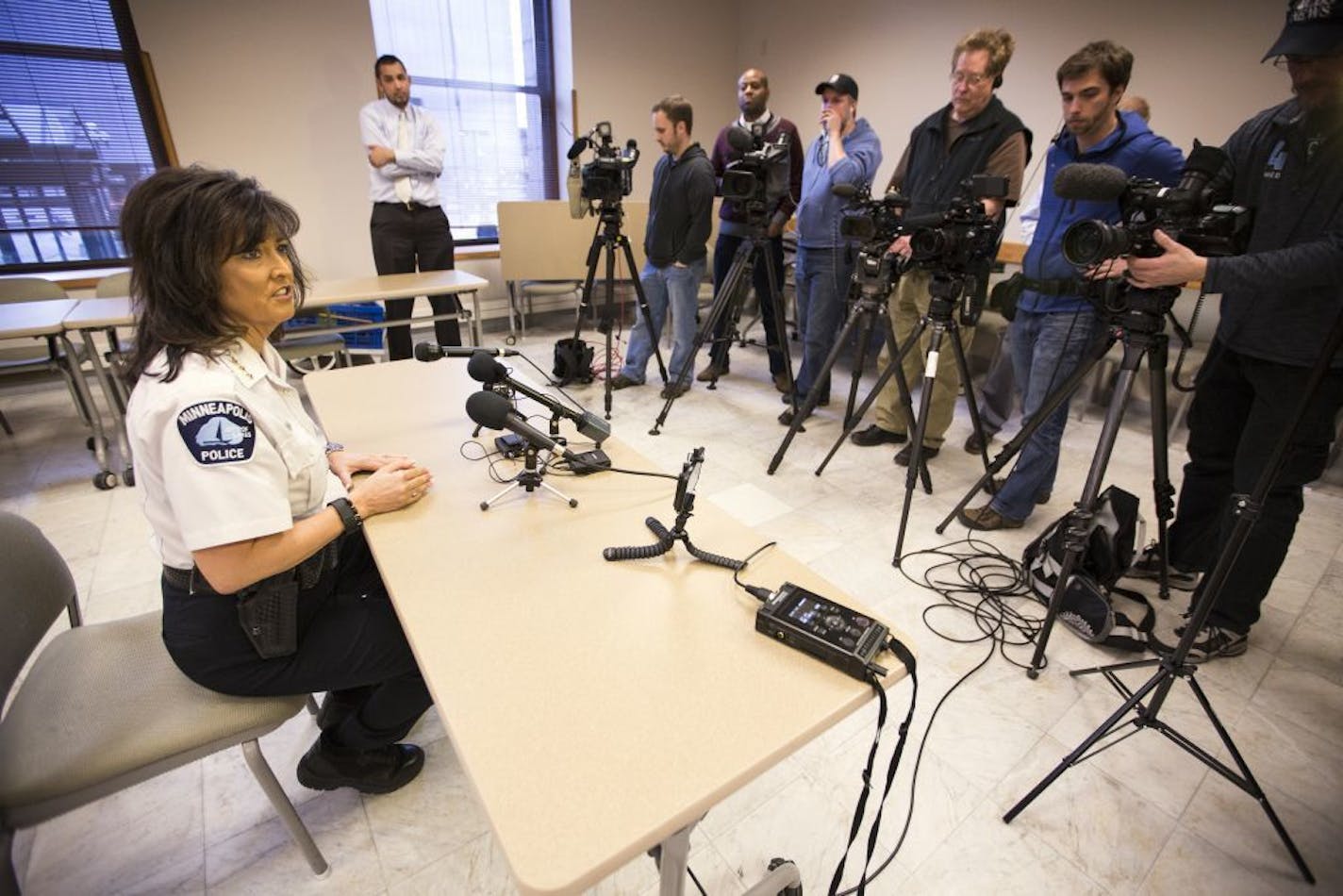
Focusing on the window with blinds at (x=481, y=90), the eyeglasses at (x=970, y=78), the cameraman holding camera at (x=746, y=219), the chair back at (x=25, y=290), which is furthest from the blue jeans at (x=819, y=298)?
the chair back at (x=25, y=290)

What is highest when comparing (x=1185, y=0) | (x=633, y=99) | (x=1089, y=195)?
(x=1185, y=0)

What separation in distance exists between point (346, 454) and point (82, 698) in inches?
22.8

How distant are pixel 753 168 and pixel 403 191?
2.26 metres

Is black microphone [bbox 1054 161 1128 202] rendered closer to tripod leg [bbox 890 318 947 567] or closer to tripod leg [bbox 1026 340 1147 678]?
tripod leg [bbox 1026 340 1147 678]

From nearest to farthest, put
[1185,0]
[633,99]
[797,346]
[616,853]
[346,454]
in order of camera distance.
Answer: [616,853] → [346,454] → [1185,0] → [797,346] → [633,99]

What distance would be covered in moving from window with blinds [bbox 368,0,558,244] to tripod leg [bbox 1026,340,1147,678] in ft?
15.2

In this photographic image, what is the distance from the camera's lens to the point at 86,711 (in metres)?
0.98

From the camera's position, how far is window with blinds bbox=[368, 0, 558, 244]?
15.0 ft

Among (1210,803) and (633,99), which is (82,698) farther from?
(633,99)

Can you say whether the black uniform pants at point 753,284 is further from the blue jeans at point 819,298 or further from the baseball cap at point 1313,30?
the baseball cap at point 1313,30

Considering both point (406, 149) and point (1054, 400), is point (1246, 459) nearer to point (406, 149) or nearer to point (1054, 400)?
point (1054, 400)

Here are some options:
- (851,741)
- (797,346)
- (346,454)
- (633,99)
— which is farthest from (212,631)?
(633,99)

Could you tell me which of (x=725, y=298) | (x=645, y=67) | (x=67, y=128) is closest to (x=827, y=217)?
(x=725, y=298)

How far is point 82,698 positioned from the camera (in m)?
1.00
